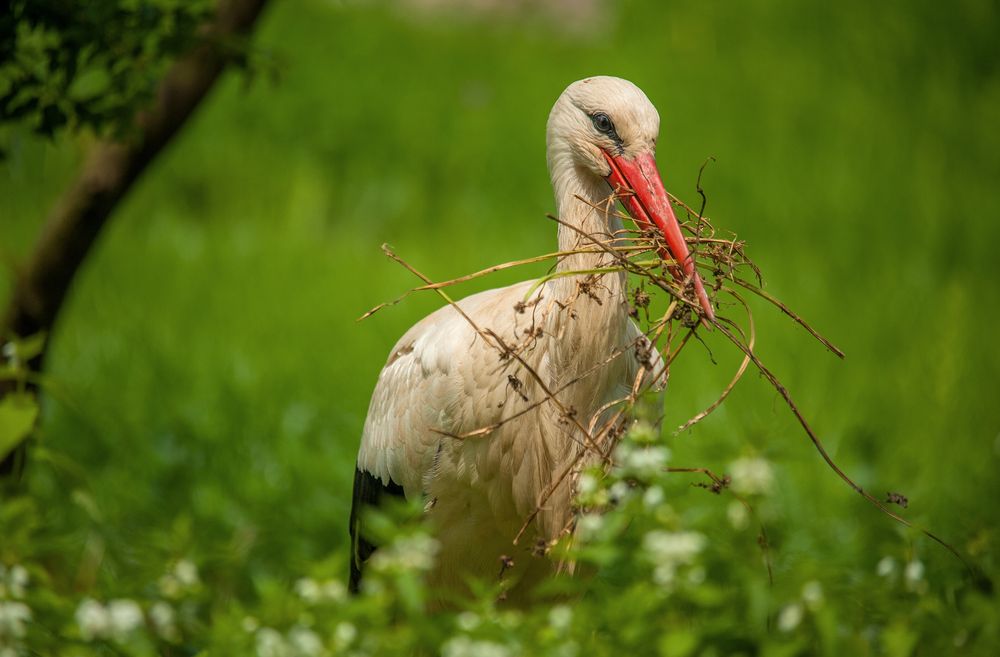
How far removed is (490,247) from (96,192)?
128 inches

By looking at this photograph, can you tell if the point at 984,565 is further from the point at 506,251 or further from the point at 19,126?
the point at 506,251

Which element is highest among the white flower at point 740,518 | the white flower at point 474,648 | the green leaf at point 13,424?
the white flower at point 474,648

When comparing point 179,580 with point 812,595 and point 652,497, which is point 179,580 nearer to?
point 652,497

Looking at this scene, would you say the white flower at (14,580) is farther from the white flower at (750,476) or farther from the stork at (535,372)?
the white flower at (750,476)

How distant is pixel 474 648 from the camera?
5.84ft

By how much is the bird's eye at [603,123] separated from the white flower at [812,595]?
0.98m

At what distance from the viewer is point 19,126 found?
3057 millimetres

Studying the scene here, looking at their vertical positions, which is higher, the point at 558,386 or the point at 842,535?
the point at 558,386

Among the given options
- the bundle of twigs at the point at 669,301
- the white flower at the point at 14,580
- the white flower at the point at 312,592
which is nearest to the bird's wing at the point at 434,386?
the bundle of twigs at the point at 669,301

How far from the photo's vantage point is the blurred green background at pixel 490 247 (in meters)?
4.19

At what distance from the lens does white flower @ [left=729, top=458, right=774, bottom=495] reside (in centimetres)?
212

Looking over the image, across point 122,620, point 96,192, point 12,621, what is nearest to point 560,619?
point 122,620

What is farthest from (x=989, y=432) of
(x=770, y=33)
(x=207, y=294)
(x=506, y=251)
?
(x=770, y=33)

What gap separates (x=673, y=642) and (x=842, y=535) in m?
2.54
